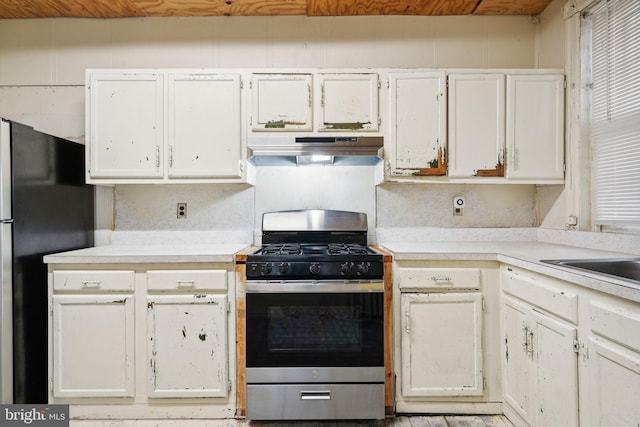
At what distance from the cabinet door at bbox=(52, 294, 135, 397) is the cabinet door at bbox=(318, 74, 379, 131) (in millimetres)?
1615

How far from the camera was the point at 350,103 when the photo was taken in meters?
2.32

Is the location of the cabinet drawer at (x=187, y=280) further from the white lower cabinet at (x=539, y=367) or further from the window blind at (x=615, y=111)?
the window blind at (x=615, y=111)

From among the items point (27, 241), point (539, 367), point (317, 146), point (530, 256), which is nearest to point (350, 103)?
point (317, 146)

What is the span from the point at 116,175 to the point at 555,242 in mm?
2952

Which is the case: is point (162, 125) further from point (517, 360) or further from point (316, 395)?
point (517, 360)

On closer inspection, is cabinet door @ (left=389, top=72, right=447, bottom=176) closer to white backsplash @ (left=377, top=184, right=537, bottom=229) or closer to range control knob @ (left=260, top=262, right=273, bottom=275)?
white backsplash @ (left=377, top=184, right=537, bottom=229)

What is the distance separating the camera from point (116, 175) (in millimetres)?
2303

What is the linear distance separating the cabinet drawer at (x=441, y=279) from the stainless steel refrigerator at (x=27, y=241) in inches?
81.2

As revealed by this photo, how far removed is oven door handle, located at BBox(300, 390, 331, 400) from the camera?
1948 millimetres

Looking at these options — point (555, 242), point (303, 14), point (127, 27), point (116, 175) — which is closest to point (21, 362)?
point (116, 175)

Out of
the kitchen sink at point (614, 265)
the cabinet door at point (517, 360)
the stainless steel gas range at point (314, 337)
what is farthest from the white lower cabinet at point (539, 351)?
the stainless steel gas range at point (314, 337)

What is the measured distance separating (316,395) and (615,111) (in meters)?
2.35

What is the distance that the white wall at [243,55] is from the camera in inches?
104

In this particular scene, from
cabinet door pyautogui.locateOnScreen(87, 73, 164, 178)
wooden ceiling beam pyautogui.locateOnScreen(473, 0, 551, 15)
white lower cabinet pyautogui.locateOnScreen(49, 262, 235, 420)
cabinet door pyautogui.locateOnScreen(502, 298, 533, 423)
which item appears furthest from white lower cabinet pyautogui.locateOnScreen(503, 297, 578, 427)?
cabinet door pyautogui.locateOnScreen(87, 73, 164, 178)
